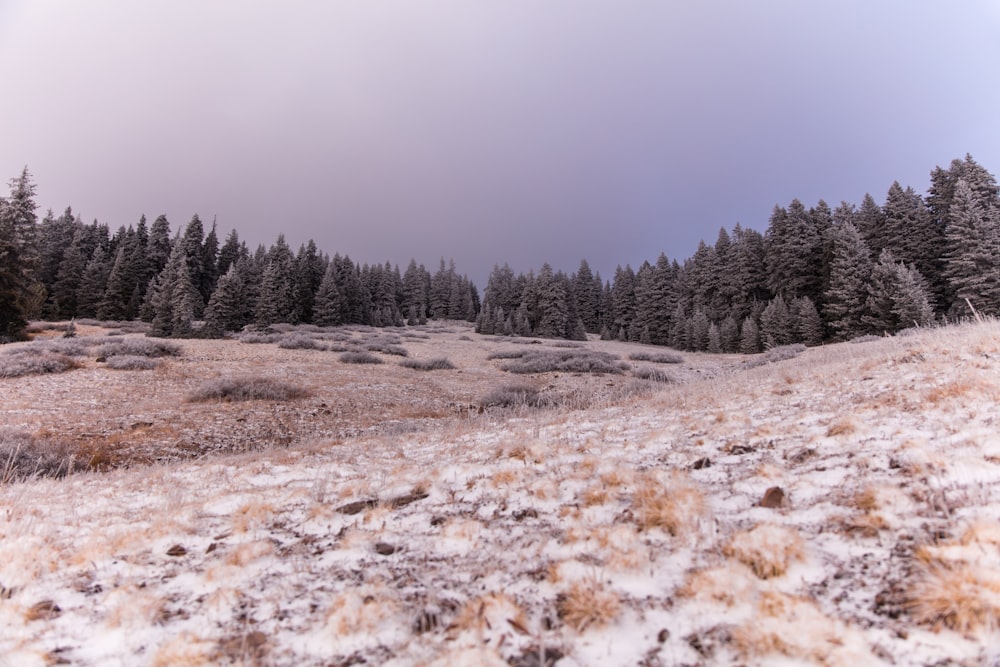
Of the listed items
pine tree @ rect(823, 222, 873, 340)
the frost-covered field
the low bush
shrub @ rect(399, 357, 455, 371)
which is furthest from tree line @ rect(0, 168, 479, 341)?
pine tree @ rect(823, 222, 873, 340)

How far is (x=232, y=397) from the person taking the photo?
539 inches

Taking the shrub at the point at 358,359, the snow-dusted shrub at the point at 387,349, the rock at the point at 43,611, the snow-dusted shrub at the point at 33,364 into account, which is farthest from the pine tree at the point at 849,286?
the snow-dusted shrub at the point at 33,364

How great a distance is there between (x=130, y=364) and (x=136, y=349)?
4.10 metres

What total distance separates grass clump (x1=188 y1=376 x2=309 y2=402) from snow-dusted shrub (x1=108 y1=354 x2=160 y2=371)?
511cm

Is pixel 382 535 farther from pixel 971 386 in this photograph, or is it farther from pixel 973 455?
pixel 971 386

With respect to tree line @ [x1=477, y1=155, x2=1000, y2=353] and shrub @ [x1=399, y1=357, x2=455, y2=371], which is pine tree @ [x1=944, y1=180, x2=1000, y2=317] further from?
shrub @ [x1=399, y1=357, x2=455, y2=371]

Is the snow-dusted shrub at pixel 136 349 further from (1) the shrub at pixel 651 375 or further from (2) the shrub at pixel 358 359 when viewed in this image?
(1) the shrub at pixel 651 375

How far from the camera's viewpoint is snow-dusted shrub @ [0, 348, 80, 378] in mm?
14391

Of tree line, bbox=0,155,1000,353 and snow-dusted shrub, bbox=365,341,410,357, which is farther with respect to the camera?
tree line, bbox=0,155,1000,353

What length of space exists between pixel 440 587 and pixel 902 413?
5.32m

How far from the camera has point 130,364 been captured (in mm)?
16922

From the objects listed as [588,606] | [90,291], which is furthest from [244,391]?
[90,291]

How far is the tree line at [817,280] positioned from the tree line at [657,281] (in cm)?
16

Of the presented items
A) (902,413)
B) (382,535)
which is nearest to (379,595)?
(382,535)
